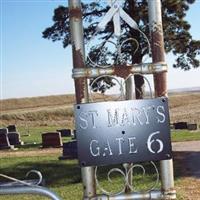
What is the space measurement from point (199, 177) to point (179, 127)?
1901cm

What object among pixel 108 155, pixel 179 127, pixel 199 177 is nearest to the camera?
pixel 108 155

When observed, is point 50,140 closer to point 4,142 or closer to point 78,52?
point 4,142

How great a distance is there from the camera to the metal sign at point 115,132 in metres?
3.55

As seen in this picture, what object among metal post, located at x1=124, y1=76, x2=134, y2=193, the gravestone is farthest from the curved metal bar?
the gravestone

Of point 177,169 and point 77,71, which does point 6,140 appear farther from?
point 77,71

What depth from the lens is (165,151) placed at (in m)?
3.61

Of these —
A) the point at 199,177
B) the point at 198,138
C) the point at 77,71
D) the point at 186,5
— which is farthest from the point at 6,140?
the point at 77,71

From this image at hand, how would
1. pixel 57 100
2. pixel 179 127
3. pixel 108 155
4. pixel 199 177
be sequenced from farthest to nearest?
pixel 57 100
pixel 179 127
pixel 199 177
pixel 108 155

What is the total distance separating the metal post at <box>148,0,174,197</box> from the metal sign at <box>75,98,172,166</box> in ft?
0.51

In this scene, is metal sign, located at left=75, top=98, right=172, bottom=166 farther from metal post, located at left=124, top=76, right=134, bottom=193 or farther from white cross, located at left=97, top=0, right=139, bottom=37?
white cross, located at left=97, top=0, right=139, bottom=37

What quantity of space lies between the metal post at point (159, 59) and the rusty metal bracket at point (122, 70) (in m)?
0.05

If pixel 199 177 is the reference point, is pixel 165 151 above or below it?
above

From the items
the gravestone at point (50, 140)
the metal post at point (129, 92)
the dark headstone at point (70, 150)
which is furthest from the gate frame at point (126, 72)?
the gravestone at point (50, 140)

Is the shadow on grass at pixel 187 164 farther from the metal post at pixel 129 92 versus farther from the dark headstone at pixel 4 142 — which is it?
the dark headstone at pixel 4 142
